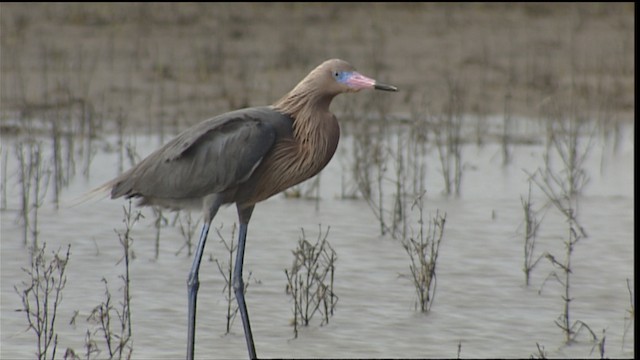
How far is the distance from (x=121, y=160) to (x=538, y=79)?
Result: 5592 mm

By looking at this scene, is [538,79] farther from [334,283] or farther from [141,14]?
[334,283]

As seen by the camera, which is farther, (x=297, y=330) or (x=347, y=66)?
(x=297, y=330)

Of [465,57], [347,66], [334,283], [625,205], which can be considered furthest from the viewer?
[465,57]

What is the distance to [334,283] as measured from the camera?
23.5 feet

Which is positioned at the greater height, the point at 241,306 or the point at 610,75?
the point at 610,75

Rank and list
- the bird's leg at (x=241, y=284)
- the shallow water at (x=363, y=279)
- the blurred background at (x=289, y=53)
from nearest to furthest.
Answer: the bird's leg at (x=241, y=284)
the shallow water at (x=363, y=279)
the blurred background at (x=289, y=53)

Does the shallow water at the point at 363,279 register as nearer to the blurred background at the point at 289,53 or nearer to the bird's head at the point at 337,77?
the bird's head at the point at 337,77

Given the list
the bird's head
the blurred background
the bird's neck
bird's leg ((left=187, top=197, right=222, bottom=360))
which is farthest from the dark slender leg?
the blurred background

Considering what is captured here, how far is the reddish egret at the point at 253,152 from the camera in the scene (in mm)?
5703

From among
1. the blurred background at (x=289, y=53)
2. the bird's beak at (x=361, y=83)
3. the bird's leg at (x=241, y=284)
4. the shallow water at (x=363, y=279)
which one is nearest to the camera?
the bird's beak at (x=361, y=83)

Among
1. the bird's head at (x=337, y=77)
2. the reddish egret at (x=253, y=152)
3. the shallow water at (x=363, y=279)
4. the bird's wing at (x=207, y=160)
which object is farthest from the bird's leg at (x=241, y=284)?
the bird's head at (x=337, y=77)

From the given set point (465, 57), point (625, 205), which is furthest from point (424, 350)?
point (465, 57)

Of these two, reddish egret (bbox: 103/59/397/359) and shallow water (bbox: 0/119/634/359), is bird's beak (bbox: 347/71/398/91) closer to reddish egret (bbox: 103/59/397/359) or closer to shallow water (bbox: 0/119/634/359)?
reddish egret (bbox: 103/59/397/359)

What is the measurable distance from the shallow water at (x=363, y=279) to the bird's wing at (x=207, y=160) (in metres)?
0.66
